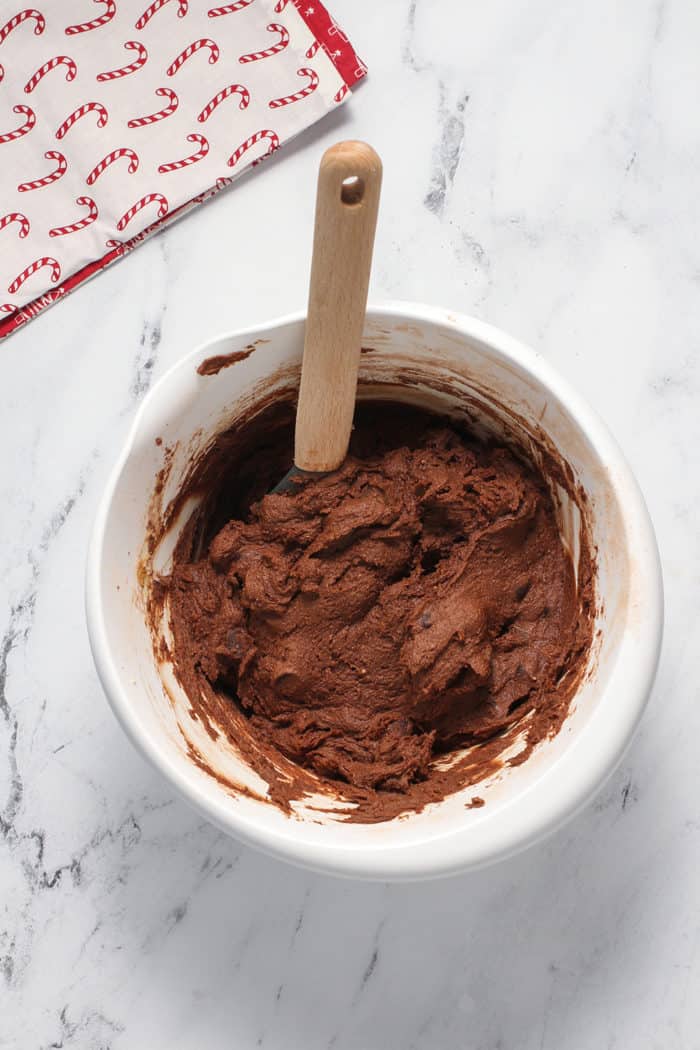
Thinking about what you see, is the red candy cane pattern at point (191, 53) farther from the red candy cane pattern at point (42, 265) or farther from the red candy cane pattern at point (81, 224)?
the red candy cane pattern at point (42, 265)

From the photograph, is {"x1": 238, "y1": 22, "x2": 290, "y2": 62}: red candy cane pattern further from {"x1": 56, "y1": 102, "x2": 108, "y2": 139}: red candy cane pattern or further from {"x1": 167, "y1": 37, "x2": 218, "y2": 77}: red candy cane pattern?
{"x1": 56, "y1": 102, "x2": 108, "y2": 139}: red candy cane pattern

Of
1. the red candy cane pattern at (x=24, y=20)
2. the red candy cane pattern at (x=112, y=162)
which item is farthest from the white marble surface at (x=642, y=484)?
the red candy cane pattern at (x=24, y=20)

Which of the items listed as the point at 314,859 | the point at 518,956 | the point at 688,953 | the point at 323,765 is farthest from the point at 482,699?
the point at 688,953

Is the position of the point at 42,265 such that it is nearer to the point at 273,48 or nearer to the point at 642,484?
the point at 273,48

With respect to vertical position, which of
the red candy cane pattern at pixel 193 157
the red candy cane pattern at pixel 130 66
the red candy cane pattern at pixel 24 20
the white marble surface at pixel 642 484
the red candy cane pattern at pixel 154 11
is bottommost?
the white marble surface at pixel 642 484

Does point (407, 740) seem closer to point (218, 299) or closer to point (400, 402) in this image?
point (400, 402)

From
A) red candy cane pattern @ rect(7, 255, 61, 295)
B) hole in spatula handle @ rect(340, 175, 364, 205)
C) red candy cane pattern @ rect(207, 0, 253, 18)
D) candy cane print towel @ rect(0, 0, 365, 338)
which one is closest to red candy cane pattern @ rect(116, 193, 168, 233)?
candy cane print towel @ rect(0, 0, 365, 338)
